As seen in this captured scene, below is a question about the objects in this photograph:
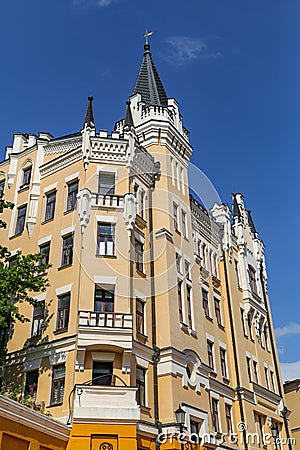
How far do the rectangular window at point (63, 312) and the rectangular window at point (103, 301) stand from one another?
151 centimetres

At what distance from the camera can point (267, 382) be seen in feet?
122

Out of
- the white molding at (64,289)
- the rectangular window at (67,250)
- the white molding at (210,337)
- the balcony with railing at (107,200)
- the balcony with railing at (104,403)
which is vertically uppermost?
the balcony with railing at (107,200)

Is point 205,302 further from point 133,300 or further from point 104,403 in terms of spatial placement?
point 104,403

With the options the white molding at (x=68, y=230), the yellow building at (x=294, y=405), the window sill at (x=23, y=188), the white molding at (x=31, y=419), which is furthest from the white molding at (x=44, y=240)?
the yellow building at (x=294, y=405)

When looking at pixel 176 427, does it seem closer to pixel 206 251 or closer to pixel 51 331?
pixel 51 331

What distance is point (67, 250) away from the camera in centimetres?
2652

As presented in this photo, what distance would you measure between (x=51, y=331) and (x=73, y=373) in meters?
3.00

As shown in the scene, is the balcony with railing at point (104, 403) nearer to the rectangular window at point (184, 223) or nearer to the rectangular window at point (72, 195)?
the rectangular window at point (72, 195)

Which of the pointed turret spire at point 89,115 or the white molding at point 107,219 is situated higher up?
the pointed turret spire at point 89,115

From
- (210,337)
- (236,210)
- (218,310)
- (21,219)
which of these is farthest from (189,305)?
(236,210)

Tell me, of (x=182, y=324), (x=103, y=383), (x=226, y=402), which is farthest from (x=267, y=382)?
(x=103, y=383)

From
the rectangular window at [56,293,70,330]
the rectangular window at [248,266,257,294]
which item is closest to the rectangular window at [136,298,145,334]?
the rectangular window at [56,293,70,330]

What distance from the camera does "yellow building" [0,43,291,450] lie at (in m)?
22.9

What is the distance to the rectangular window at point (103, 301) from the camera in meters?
24.3
